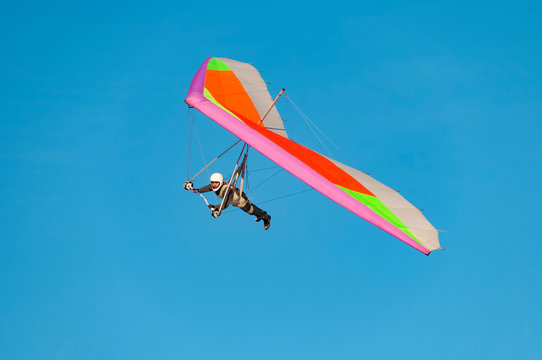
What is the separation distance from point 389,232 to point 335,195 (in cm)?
172

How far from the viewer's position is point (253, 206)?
74.9 feet

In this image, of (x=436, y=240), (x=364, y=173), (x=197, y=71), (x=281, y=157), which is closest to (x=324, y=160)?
(x=364, y=173)

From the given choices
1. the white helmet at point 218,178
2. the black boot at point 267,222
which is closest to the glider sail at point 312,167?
the white helmet at point 218,178

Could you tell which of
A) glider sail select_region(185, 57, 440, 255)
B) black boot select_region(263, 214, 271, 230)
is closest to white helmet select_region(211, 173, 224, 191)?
glider sail select_region(185, 57, 440, 255)

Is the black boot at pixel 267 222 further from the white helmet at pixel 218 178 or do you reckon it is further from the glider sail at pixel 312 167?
the glider sail at pixel 312 167

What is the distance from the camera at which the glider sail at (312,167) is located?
63.0 ft

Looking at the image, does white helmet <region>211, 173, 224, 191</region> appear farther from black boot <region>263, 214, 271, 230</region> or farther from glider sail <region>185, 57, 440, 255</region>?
black boot <region>263, 214, 271, 230</region>

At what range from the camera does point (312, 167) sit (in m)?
20.5

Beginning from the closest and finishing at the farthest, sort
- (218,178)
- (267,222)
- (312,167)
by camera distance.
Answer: (312,167)
(218,178)
(267,222)

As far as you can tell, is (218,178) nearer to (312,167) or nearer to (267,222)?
(267,222)

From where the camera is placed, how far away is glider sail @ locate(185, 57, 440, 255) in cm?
1919

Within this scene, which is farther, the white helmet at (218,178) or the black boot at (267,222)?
the black boot at (267,222)

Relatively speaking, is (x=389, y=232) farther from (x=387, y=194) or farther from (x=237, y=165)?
(x=237, y=165)

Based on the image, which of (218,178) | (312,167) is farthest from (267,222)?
(312,167)
